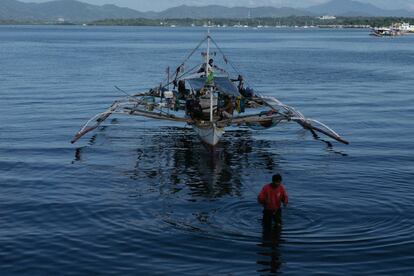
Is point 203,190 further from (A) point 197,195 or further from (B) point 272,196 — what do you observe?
(B) point 272,196

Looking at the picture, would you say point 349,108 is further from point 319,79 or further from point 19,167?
point 19,167

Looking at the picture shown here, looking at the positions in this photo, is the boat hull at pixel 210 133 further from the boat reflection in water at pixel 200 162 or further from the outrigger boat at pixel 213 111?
the boat reflection in water at pixel 200 162

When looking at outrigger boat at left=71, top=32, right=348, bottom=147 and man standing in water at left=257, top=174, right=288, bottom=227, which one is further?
outrigger boat at left=71, top=32, right=348, bottom=147

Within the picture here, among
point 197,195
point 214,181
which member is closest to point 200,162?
point 214,181

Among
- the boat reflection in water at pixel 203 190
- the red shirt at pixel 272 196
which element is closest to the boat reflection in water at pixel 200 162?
the boat reflection in water at pixel 203 190

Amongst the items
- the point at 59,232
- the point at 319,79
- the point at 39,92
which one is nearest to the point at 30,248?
the point at 59,232

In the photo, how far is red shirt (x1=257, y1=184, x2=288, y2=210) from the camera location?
21.4m

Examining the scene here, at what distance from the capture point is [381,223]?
23.5 meters

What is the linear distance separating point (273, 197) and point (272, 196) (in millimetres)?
54

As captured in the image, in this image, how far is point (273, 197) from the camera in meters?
21.5

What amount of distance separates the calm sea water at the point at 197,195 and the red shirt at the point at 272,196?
1284 mm

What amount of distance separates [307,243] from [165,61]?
90.4 m

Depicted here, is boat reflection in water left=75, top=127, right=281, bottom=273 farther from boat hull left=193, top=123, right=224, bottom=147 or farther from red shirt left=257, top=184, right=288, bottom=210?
red shirt left=257, top=184, right=288, bottom=210

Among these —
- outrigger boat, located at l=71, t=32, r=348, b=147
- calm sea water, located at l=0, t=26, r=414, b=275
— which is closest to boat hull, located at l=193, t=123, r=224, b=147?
outrigger boat, located at l=71, t=32, r=348, b=147
